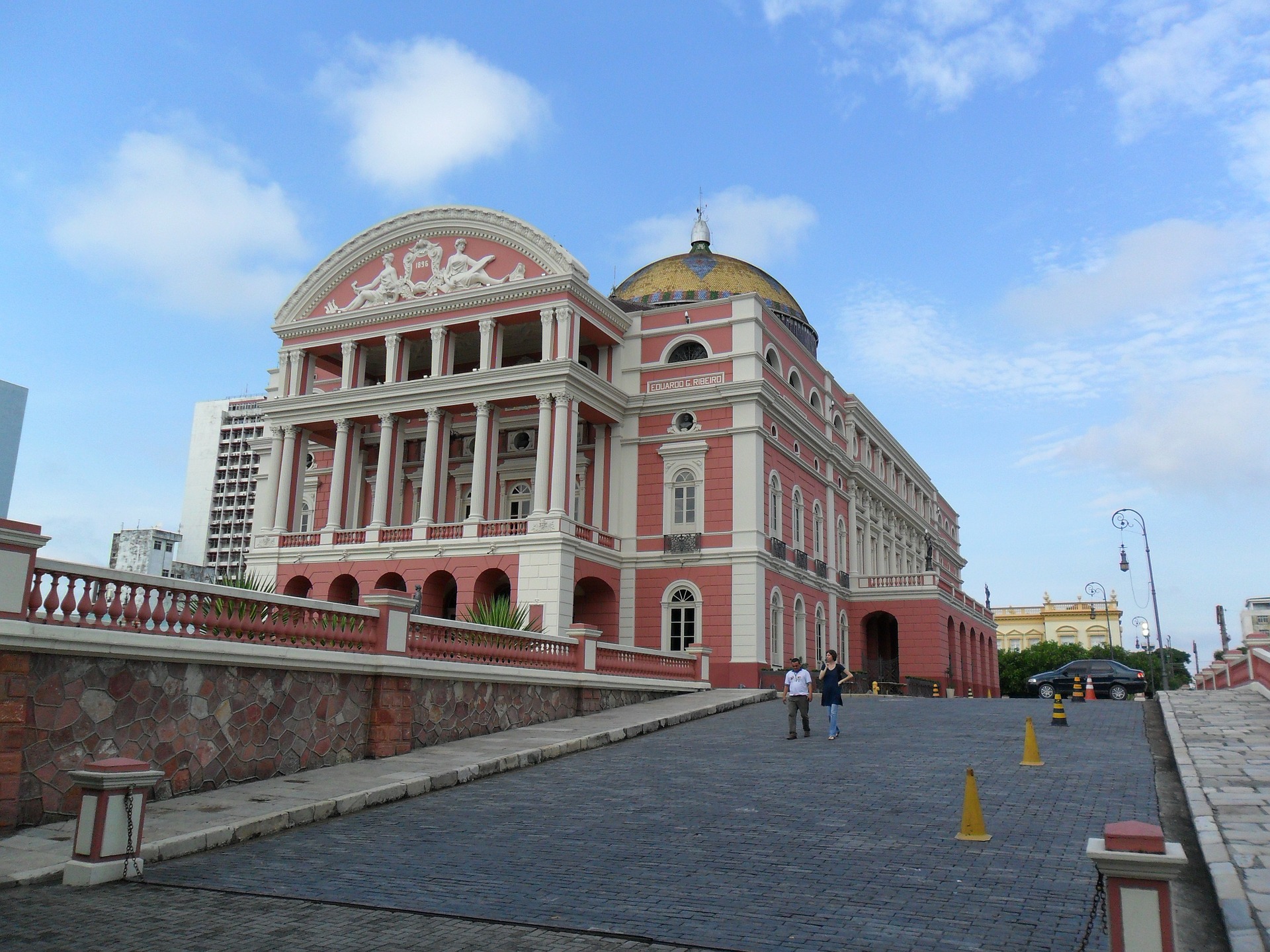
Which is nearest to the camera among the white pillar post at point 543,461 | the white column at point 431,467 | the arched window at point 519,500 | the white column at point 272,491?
the white pillar post at point 543,461

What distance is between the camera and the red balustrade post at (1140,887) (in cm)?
553

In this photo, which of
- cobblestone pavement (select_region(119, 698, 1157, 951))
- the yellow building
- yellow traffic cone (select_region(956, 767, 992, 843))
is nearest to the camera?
cobblestone pavement (select_region(119, 698, 1157, 951))

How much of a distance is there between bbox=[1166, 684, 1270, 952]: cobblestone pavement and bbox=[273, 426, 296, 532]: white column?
26337 mm

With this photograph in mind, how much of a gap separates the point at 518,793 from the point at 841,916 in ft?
20.5

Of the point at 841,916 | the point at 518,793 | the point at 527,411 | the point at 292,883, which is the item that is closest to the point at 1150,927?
the point at 841,916

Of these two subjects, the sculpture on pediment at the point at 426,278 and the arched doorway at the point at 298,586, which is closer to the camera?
the sculpture on pediment at the point at 426,278

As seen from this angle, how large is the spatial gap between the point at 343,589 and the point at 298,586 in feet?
5.28

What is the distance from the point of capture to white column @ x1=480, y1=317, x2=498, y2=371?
32.2m

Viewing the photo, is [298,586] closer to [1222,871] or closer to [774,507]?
[774,507]

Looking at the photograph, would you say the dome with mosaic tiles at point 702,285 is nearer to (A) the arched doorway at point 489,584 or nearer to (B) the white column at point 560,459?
(B) the white column at point 560,459

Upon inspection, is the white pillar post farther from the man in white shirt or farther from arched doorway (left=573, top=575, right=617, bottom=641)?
the man in white shirt

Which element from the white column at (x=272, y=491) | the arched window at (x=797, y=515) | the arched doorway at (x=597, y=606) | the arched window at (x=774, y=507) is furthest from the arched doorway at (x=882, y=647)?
the white column at (x=272, y=491)

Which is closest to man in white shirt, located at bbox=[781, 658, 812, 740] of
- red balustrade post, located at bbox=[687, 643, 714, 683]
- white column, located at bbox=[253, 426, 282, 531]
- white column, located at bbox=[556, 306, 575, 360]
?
red balustrade post, located at bbox=[687, 643, 714, 683]

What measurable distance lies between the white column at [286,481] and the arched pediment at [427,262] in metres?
4.09
